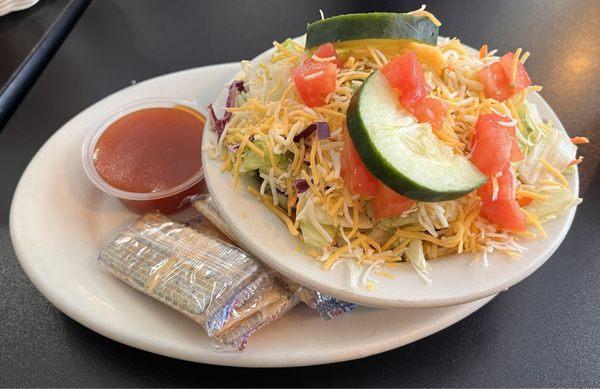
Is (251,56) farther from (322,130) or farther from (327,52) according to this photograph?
(322,130)

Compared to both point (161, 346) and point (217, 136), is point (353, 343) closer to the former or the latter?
point (161, 346)

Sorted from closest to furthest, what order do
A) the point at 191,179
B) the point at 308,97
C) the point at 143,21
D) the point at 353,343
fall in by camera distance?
the point at 353,343, the point at 308,97, the point at 191,179, the point at 143,21

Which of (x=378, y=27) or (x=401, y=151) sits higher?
(x=378, y=27)

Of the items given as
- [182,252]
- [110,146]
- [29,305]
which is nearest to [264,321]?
[182,252]

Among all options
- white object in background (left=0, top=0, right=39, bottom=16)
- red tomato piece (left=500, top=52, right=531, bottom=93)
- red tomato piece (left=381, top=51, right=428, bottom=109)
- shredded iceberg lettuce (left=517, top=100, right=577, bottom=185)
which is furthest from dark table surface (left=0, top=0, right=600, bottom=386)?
red tomato piece (left=381, top=51, right=428, bottom=109)

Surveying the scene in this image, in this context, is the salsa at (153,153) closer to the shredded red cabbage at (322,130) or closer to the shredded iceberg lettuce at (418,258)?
the shredded red cabbage at (322,130)

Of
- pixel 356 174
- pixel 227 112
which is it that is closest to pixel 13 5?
pixel 227 112

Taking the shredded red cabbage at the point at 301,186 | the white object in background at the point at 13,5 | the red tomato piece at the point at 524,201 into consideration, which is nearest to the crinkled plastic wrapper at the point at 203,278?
the shredded red cabbage at the point at 301,186
